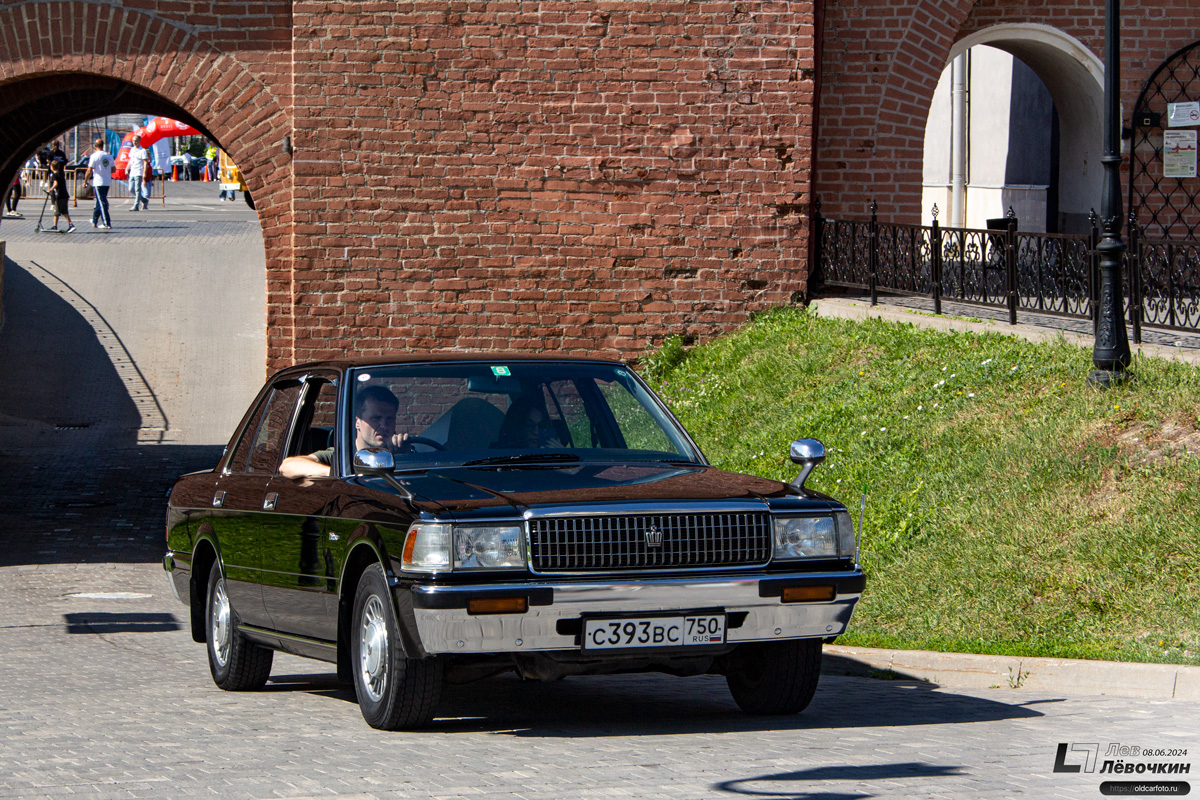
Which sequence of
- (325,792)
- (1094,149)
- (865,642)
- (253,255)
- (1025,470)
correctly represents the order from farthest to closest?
(253,255)
(1094,149)
(1025,470)
(865,642)
(325,792)

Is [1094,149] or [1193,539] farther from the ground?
[1094,149]

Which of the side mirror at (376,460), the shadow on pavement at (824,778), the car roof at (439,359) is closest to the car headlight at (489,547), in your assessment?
the side mirror at (376,460)

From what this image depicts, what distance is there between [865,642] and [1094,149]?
14.8 meters

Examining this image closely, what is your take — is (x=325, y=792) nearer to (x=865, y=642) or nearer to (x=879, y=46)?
(x=865, y=642)

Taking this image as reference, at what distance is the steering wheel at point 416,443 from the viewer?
730 cm

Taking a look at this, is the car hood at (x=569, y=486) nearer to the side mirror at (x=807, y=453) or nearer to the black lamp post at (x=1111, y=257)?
the side mirror at (x=807, y=453)

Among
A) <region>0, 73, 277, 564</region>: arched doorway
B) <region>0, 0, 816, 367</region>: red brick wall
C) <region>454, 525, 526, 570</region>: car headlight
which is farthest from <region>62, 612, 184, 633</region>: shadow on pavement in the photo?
<region>0, 0, 816, 367</region>: red brick wall

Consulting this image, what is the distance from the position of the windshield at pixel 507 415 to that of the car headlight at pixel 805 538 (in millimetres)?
969

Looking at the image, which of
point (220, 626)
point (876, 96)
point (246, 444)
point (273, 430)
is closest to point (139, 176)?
point (876, 96)

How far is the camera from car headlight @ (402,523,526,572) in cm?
623

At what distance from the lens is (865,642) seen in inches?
367

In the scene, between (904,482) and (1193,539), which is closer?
(1193,539)

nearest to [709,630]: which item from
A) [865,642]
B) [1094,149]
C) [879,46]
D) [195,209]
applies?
[865,642]

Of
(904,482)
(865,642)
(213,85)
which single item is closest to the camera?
(865,642)
